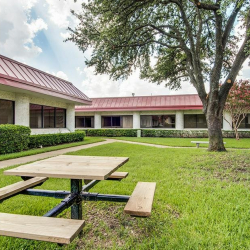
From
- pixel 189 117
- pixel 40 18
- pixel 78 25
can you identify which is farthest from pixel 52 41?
pixel 189 117

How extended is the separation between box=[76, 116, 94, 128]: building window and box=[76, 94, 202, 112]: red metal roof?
1575mm

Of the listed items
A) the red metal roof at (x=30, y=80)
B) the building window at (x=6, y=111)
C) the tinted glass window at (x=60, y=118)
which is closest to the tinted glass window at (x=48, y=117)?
the tinted glass window at (x=60, y=118)

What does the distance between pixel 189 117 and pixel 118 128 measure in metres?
8.07

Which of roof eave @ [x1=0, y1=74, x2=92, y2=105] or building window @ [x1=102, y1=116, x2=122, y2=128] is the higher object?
roof eave @ [x1=0, y1=74, x2=92, y2=105]

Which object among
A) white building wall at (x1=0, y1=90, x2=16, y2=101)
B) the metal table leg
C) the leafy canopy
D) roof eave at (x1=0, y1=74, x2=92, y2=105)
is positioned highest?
the leafy canopy

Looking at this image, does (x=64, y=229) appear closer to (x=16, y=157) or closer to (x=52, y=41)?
(x=16, y=157)

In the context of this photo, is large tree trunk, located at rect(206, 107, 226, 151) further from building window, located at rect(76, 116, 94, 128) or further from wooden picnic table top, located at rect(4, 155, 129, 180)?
building window, located at rect(76, 116, 94, 128)

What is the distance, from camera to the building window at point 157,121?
70.4 ft

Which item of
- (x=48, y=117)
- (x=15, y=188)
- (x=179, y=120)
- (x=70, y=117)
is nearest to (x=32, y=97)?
(x=48, y=117)

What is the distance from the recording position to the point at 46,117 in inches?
545

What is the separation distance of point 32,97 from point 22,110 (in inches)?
50.0

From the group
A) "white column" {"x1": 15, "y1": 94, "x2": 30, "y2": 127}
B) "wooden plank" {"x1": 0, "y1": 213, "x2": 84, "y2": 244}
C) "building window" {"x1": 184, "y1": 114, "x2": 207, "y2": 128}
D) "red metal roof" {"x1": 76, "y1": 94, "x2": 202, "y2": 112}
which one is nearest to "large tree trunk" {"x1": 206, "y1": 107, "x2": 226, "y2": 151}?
"wooden plank" {"x1": 0, "y1": 213, "x2": 84, "y2": 244}

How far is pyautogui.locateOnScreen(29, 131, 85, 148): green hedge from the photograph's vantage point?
431 inches

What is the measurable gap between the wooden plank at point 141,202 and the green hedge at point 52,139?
374 inches
